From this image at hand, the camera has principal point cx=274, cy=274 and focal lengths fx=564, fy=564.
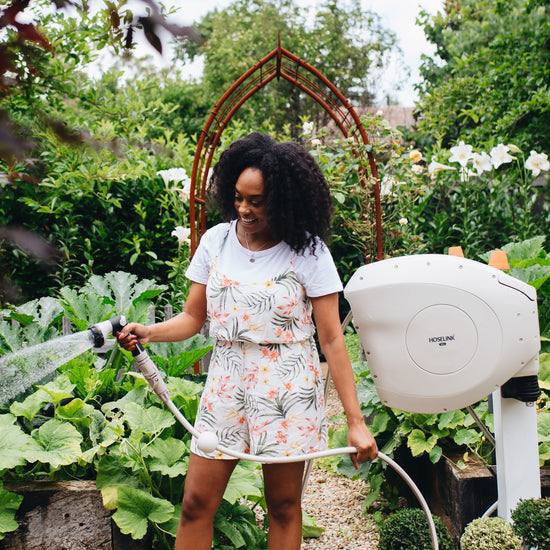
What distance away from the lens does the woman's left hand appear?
1392mm

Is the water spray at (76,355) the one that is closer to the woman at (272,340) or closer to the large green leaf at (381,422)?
the woman at (272,340)

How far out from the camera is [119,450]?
1812 mm

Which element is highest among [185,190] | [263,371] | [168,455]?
[185,190]

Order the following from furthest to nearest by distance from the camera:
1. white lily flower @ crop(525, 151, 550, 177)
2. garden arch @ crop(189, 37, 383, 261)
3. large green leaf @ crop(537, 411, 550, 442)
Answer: white lily flower @ crop(525, 151, 550, 177) → garden arch @ crop(189, 37, 383, 261) → large green leaf @ crop(537, 411, 550, 442)

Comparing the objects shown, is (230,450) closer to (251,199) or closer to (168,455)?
(168,455)

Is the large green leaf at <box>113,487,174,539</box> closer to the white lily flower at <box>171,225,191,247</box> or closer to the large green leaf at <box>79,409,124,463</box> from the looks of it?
the large green leaf at <box>79,409,124,463</box>

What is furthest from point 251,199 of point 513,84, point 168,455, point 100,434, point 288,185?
point 513,84

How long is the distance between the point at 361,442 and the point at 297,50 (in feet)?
35.4

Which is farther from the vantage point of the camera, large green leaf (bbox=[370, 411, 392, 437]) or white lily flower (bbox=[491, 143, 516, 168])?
white lily flower (bbox=[491, 143, 516, 168])

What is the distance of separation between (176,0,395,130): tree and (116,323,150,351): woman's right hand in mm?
9622

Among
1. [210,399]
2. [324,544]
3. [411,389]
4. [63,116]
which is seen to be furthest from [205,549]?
[63,116]

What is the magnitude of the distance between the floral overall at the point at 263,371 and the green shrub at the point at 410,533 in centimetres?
35

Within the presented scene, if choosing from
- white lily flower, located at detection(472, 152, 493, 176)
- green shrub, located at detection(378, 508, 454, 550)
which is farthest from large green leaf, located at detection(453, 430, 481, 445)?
white lily flower, located at detection(472, 152, 493, 176)

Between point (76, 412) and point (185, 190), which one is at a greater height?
point (185, 190)
